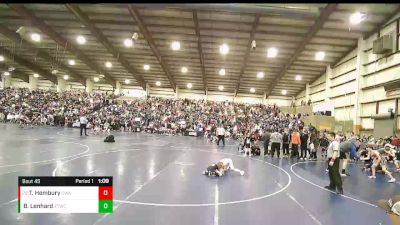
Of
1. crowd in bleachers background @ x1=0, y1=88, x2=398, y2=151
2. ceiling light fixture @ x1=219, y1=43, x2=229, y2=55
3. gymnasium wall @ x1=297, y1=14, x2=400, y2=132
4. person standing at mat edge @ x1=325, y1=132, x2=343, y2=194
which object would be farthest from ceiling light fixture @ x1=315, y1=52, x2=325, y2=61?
person standing at mat edge @ x1=325, y1=132, x2=343, y2=194

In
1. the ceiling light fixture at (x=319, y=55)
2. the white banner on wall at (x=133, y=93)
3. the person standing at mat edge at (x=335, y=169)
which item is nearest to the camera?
the person standing at mat edge at (x=335, y=169)

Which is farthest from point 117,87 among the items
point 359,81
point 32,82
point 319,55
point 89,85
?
point 359,81

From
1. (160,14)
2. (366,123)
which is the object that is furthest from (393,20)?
→ (160,14)

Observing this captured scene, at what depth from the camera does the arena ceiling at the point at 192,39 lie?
22797 mm

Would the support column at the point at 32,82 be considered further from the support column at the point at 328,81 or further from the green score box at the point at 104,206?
the green score box at the point at 104,206

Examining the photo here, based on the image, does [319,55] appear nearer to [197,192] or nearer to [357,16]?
[357,16]

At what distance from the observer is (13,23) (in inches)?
1069

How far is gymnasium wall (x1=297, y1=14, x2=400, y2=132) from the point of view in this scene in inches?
905

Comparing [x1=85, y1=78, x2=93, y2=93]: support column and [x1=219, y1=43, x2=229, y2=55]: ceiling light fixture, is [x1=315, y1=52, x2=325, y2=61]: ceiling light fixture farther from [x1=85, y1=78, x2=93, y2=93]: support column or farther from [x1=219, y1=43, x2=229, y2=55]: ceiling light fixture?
[x1=85, y1=78, x2=93, y2=93]: support column

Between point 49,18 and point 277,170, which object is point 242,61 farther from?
point 277,170
